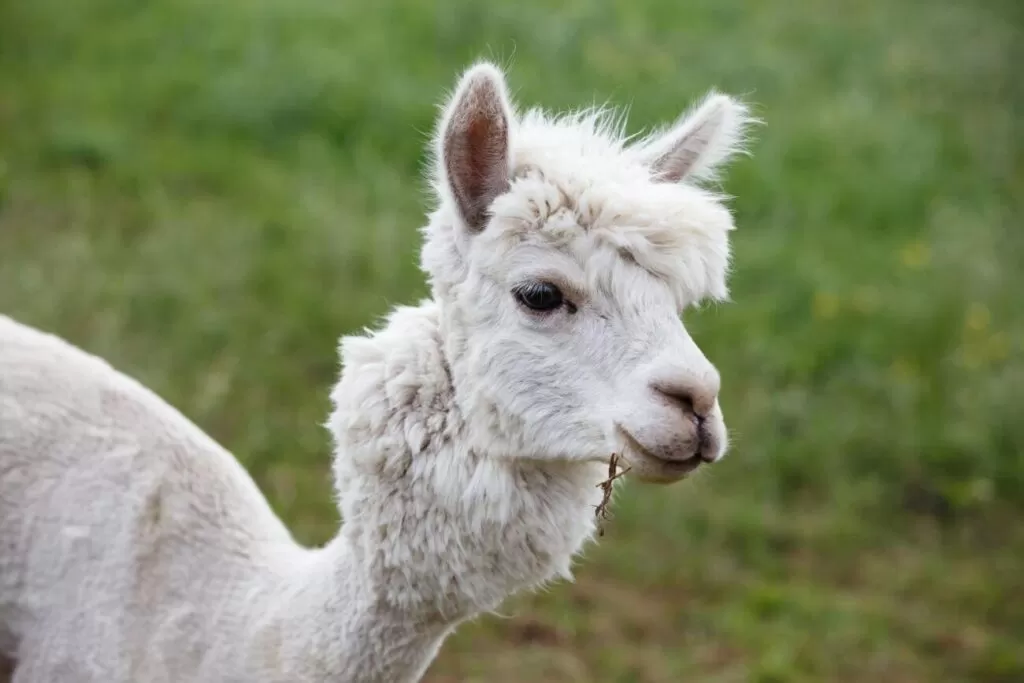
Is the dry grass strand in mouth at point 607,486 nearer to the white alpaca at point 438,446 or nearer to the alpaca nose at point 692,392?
the white alpaca at point 438,446

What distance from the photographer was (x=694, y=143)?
2.36 metres

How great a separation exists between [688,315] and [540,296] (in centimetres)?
362

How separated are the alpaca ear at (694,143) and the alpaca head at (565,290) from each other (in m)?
0.17

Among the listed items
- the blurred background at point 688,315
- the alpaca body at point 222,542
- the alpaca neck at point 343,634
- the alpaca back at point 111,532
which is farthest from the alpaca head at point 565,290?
the blurred background at point 688,315

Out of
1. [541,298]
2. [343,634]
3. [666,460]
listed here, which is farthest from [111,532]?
[666,460]

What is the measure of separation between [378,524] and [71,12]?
6303 millimetres

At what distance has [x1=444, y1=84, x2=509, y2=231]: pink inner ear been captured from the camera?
2.08 meters

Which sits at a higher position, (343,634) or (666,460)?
(666,460)

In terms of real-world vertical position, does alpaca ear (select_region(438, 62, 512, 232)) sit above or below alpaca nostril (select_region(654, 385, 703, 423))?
above

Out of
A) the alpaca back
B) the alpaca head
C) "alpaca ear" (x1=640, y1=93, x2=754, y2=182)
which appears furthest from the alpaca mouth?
the alpaca back

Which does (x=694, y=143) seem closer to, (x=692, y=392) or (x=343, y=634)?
(x=692, y=392)

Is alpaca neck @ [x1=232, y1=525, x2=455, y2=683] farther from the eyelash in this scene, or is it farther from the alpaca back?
the eyelash

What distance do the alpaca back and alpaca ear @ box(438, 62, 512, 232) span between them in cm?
86

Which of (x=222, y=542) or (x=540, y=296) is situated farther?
(x=222, y=542)
